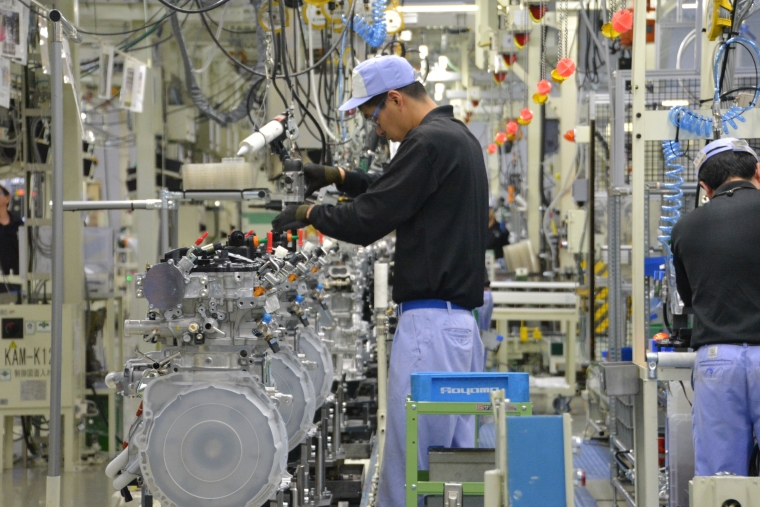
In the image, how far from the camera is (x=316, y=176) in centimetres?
354

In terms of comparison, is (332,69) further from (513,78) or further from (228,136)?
(513,78)

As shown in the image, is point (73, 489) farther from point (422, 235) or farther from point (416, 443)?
point (416, 443)

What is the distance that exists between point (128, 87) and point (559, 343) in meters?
4.68

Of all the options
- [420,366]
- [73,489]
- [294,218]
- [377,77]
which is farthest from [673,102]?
[73,489]

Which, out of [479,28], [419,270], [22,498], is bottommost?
[22,498]

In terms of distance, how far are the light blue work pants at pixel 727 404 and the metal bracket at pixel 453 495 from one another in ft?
3.93

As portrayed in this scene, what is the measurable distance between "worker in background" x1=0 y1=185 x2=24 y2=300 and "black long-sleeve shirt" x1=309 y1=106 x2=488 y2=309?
3.40 metres

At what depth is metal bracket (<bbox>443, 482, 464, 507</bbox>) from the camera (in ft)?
8.68

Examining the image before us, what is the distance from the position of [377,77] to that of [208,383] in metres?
1.21

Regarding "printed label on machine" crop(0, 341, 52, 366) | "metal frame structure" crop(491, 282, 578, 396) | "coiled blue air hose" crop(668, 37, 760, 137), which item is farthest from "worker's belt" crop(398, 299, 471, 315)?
"metal frame structure" crop(491, 282, 578, 396)

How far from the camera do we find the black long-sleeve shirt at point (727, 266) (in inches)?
132

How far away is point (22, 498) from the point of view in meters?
5.14

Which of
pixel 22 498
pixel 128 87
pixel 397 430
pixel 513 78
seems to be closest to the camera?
pixel 397 430

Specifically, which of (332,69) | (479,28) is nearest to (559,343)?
(479,28)
